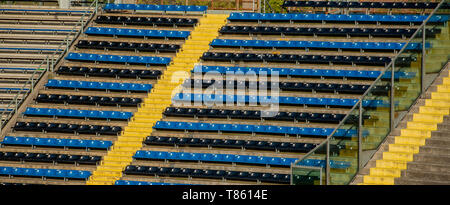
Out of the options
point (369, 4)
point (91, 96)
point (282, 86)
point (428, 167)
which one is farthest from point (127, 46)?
point (428, 167)

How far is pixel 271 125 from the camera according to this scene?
19844 mm

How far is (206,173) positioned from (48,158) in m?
4.15

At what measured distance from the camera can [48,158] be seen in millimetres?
20281

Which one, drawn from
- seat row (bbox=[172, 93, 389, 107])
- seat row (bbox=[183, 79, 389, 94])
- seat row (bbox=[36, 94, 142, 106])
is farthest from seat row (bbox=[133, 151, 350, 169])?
seat row (bbox=[183, 79, 389, 94])

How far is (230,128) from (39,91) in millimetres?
5797

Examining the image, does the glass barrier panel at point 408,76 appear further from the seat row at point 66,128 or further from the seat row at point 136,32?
the seat row at point 136,32

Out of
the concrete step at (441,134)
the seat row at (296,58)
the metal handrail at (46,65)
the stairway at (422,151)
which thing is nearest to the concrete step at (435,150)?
the stairway at (422,151)

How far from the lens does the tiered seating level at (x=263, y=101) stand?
19.0 m

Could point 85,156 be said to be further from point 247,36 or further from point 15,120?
Result: point 247,36

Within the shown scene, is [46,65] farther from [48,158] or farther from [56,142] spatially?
[48,158]

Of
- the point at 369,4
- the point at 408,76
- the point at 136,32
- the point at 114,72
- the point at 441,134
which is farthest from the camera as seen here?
the point at 136,32

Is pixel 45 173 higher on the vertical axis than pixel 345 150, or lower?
lower

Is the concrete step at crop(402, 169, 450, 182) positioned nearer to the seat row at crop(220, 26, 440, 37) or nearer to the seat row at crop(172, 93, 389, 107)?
the seat row at crop(172, 93, 389, 107)

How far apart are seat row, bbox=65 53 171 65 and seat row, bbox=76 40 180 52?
1.32ft
